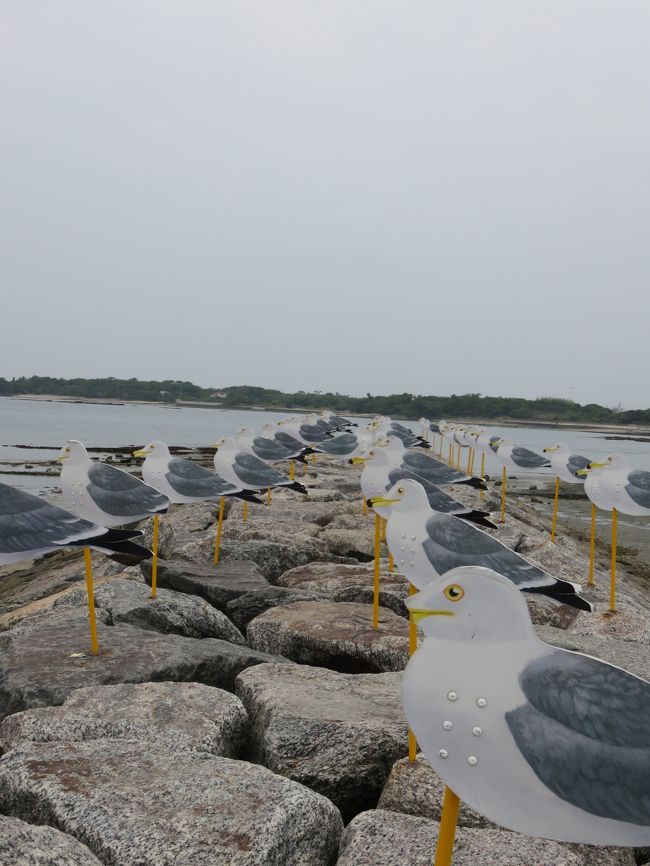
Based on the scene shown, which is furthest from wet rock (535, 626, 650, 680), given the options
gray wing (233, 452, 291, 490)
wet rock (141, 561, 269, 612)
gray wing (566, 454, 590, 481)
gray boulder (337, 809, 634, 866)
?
gray wing (566, 454, 590, 481)

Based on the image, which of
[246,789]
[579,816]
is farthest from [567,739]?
[246,789]

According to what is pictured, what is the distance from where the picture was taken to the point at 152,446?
927cm

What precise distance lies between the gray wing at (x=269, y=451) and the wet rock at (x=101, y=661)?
920cm

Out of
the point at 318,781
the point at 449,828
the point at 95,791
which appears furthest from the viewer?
the point at 318,781

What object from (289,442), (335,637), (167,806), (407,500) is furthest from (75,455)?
(289,442)

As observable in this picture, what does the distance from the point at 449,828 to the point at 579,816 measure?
1.68 feet

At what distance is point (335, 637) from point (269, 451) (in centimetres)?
946

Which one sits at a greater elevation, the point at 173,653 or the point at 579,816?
the point at 579,816

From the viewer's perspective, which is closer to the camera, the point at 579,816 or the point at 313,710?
the point at 579,816

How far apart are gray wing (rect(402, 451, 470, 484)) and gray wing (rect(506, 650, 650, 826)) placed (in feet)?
26.5

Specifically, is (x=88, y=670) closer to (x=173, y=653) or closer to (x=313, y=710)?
(x=173, y=653)

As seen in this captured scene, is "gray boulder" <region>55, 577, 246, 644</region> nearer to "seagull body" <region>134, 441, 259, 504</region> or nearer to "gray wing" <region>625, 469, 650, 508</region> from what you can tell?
"seagull body" <region>134, 441, 259, 504</region>

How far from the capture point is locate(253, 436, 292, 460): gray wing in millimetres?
15688

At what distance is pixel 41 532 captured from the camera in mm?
5094
